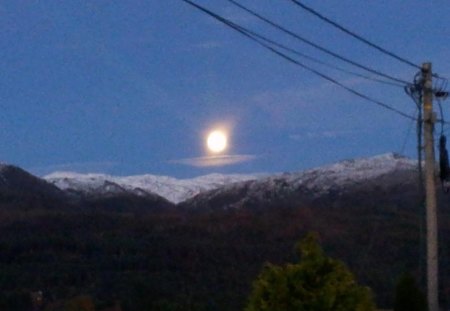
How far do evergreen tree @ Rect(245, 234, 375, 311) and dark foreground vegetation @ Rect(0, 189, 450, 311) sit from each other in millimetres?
18358

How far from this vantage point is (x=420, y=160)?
65.7 feet

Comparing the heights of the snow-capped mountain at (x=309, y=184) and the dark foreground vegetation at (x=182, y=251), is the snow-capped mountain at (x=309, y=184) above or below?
above

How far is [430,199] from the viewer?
18.6m

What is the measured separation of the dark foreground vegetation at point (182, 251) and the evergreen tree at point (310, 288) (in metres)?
18.4

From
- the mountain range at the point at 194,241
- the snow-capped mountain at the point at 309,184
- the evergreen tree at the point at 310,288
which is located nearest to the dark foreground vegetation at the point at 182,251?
the mountain range at the point at 194,241

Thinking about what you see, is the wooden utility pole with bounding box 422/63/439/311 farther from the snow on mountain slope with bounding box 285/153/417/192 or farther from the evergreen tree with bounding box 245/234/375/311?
the snow on mountain slope with bounding box 285/153/417/192

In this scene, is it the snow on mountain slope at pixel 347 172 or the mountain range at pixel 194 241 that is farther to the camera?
the snow on mountain slope at pixel 347 172

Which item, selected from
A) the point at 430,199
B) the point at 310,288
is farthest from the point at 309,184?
the point at 310,288

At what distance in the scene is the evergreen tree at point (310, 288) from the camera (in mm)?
13266

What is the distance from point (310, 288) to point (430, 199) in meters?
5.60

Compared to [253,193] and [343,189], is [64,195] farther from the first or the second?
[343,189]

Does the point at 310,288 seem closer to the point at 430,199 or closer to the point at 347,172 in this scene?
the point at 430,199

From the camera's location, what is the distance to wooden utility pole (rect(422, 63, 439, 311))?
1841cm

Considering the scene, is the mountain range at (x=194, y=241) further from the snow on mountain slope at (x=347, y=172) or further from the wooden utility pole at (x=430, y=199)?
the wooden utility pole at (x=430, y=199)
